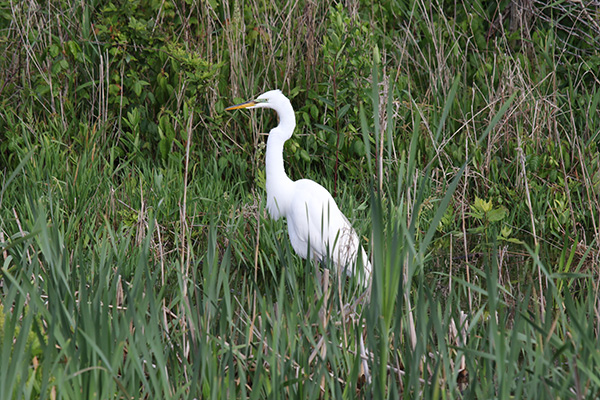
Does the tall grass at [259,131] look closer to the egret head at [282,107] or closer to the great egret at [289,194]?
the great egret at [289,194]

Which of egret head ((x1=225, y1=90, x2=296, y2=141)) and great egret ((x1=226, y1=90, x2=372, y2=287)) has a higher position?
egret head ((x1=225, y1=90, x2=296, y2=141))

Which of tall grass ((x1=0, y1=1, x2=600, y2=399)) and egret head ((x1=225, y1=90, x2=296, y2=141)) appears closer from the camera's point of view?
tall grass ((x1=0, y1=1, x2=600, y2=399))

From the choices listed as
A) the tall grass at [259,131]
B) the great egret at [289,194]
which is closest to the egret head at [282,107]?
the great egret at [289,194]

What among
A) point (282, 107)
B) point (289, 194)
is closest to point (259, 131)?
point (282, 107)

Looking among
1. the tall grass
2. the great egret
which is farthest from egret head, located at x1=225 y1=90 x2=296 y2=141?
the tall grass

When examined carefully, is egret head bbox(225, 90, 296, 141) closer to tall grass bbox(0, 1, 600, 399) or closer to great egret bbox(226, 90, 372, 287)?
great egret bbox(226, 90, 372, 287)

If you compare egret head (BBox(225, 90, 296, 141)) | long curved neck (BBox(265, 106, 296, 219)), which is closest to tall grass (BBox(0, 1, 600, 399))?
long curved neck (BBox(265, 106, 296, 219))

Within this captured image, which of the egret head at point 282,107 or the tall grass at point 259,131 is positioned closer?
the tall grass at point 259,131

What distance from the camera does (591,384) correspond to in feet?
4.17

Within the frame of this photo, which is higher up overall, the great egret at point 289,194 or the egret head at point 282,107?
the egret head at point 282,107

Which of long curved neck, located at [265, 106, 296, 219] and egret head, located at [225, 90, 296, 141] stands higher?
egret head, located at [225, 90, 296, 141]

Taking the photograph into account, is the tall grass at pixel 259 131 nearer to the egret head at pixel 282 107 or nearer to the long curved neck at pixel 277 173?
the long curved neck at pixel 277 173

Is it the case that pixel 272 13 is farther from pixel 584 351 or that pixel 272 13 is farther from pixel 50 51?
pixel 584 351

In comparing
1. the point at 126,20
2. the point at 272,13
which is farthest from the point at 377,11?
the point at 126,20
